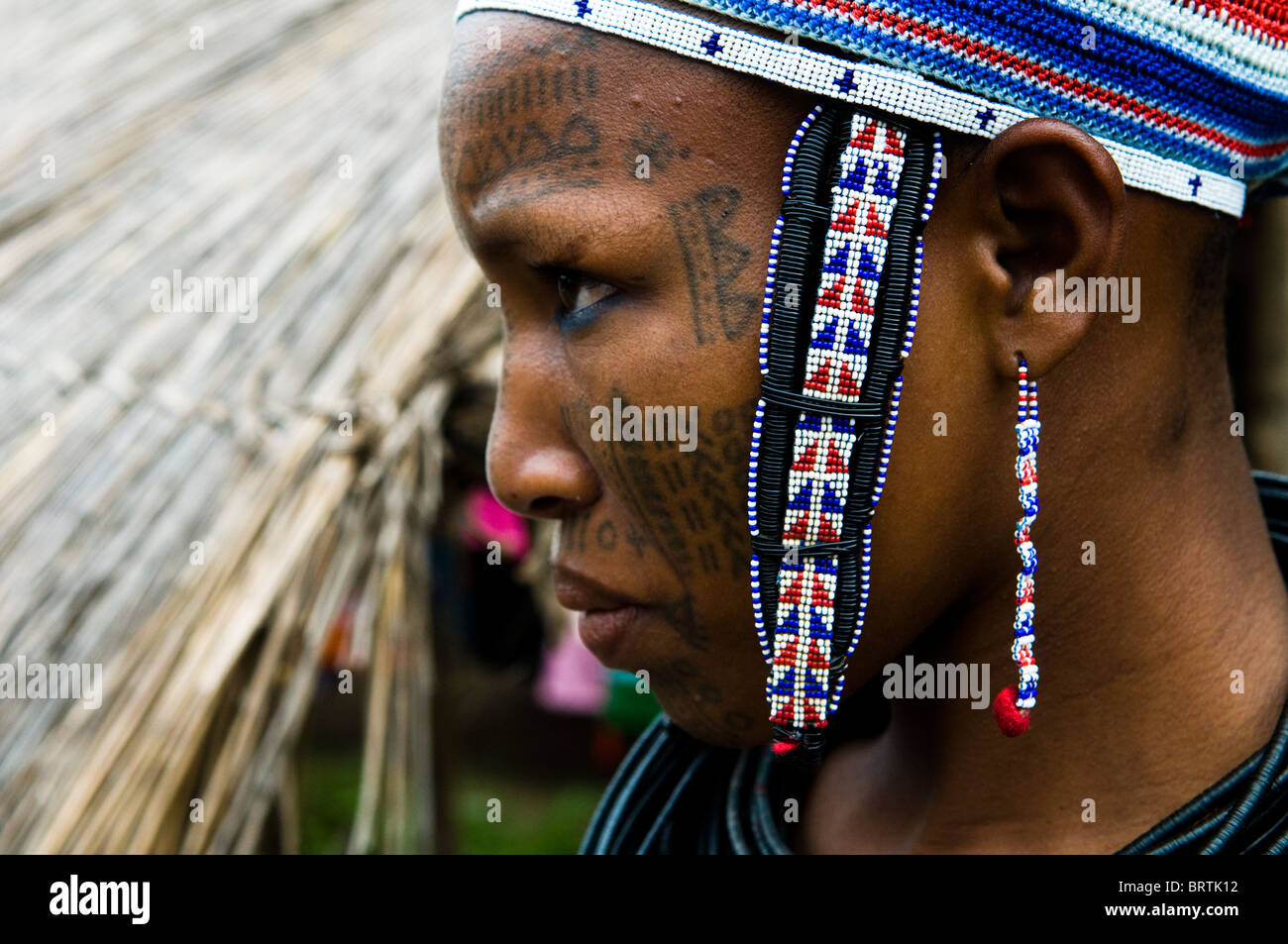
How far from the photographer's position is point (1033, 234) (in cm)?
130

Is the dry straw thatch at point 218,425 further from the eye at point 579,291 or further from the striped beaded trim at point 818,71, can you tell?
the striped beaded trim at point 818,71

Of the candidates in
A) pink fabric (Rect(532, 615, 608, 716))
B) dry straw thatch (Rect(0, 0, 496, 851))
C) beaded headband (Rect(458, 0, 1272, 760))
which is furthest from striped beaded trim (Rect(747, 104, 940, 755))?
pink fabric (Rect(532, 615, 608, 716))

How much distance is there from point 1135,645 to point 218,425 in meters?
1.92

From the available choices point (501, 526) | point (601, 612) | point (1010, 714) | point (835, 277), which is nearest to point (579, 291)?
point (835, 277)

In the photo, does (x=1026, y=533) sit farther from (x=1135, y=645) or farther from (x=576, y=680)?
(x=576, y=680)

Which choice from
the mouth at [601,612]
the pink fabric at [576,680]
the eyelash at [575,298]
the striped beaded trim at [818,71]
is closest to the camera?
the striped beaded trim at [818,71]

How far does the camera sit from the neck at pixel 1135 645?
1397 mm

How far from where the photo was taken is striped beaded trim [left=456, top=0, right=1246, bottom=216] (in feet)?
4.06

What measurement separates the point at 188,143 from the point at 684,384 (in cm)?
248

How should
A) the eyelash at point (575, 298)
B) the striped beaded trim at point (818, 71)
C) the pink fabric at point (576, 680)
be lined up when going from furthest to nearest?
the pink fabric at point (576, 680), the eyelash at point (575, 298), the striped beaded trim at point (818, 71)
